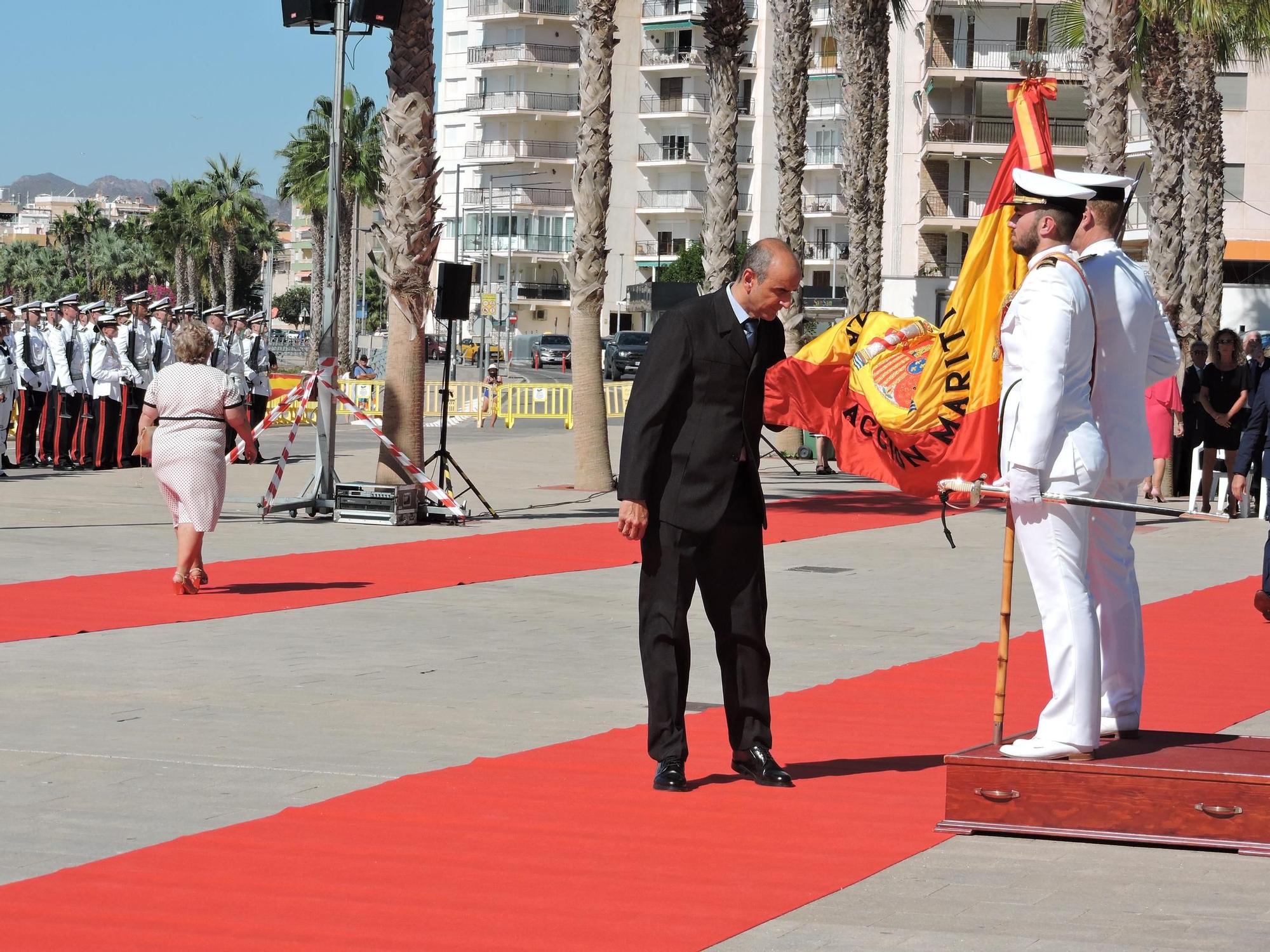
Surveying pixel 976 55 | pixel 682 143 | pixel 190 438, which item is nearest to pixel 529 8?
pixel 682 143

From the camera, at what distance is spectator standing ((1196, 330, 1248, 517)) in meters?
22.0

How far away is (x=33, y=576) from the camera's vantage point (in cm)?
1371

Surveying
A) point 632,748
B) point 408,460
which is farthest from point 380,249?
point 632,748

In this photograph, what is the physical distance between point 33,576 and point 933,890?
968cm

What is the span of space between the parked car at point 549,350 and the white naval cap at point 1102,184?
85862mm

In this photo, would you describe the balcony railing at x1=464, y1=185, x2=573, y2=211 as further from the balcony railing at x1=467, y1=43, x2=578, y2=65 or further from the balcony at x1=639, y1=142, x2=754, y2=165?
the balcony railing at x1=467, y1=43, x2=578, y2=65

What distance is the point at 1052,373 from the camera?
6270 mm

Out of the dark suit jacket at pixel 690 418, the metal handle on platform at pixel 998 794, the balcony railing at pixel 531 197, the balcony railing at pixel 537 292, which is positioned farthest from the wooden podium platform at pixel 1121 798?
the balcony railing at pixel 537 292

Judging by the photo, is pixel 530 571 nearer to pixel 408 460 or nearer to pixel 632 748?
pixel 408 460

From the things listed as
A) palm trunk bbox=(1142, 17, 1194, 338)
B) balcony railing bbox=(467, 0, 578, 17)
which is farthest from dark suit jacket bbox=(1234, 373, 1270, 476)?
balcony railing bbox=(467, 0, 578, 17)

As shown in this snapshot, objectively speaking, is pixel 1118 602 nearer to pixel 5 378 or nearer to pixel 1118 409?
pixel 1118 409

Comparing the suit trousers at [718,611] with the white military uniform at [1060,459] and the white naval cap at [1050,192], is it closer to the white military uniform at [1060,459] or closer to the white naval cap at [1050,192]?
the white military uniform at [1060,459]

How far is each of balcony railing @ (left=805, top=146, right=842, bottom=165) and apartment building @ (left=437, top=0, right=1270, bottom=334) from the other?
10 cm

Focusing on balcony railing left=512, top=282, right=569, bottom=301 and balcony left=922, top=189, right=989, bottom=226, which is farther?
balcony railing left=512, top=282, right=569, bottom=301
